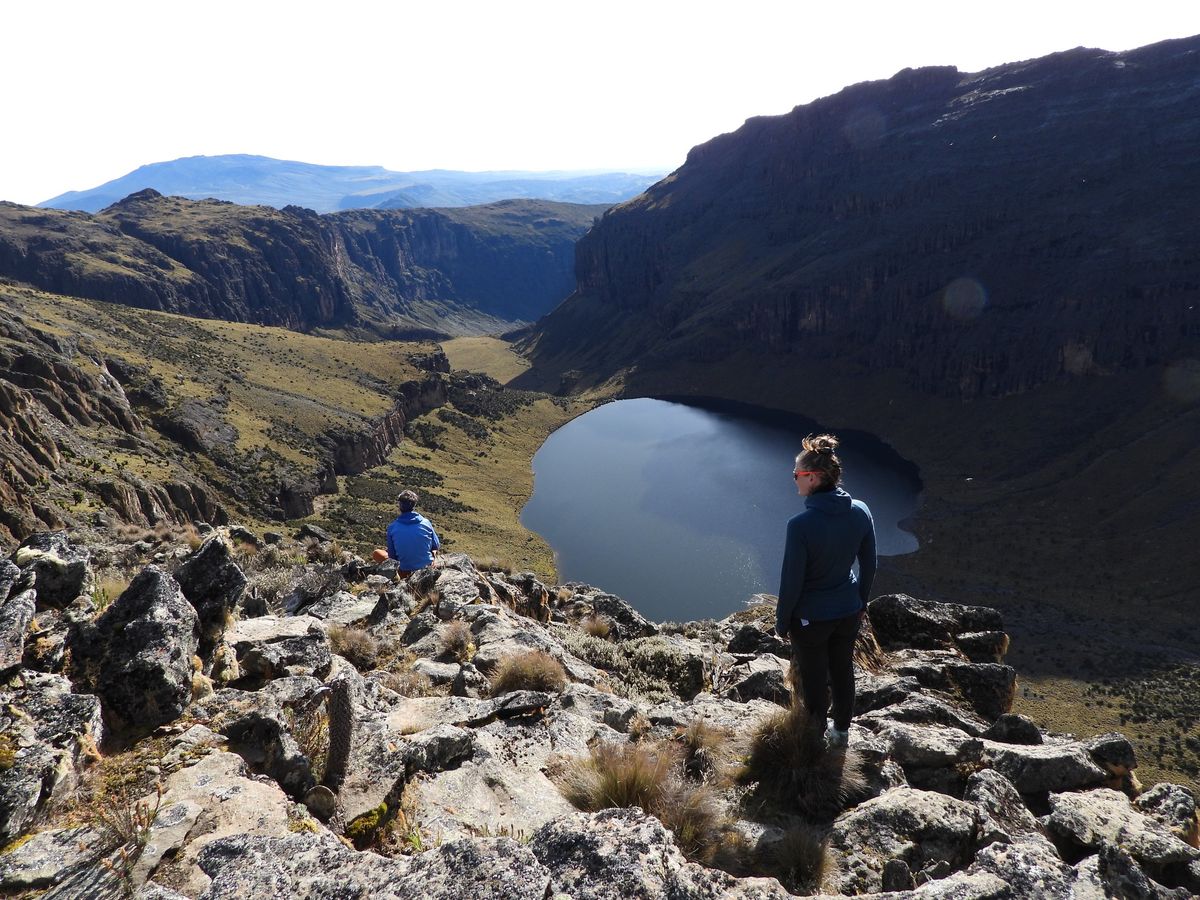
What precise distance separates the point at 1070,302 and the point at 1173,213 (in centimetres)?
2067

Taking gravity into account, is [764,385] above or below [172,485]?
below

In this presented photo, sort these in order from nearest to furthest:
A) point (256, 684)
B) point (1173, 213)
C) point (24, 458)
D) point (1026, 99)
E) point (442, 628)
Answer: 1. point (256, 684)
2. point (442, 628)
3. point (24, 458)
4. point (1173, 213)
5. point (1026, 99)

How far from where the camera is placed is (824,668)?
294 inches

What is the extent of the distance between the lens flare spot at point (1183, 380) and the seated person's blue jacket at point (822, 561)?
12213cm

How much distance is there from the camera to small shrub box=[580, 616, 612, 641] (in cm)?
1681

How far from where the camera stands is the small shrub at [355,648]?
11.4 meters

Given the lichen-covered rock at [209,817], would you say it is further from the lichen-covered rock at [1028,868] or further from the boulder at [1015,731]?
the boulder at [1015,731]

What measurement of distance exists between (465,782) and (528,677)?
3.52 m

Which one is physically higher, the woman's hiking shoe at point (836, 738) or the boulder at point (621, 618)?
the woman's hiking shoe at point (836, 738)

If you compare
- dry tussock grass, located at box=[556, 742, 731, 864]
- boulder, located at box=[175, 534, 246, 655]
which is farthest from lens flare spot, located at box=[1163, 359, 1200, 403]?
boulder, located at box=[175, 534, 246, 655]

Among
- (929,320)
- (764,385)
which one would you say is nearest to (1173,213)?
(929,320)

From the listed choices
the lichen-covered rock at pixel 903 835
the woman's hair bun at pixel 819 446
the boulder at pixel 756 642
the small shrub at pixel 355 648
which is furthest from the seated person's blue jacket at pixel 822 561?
the boulder at pixel 756 642

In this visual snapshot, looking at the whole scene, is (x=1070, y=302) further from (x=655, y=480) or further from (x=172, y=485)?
(x=172, y=485)

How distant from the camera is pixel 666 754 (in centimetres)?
694
